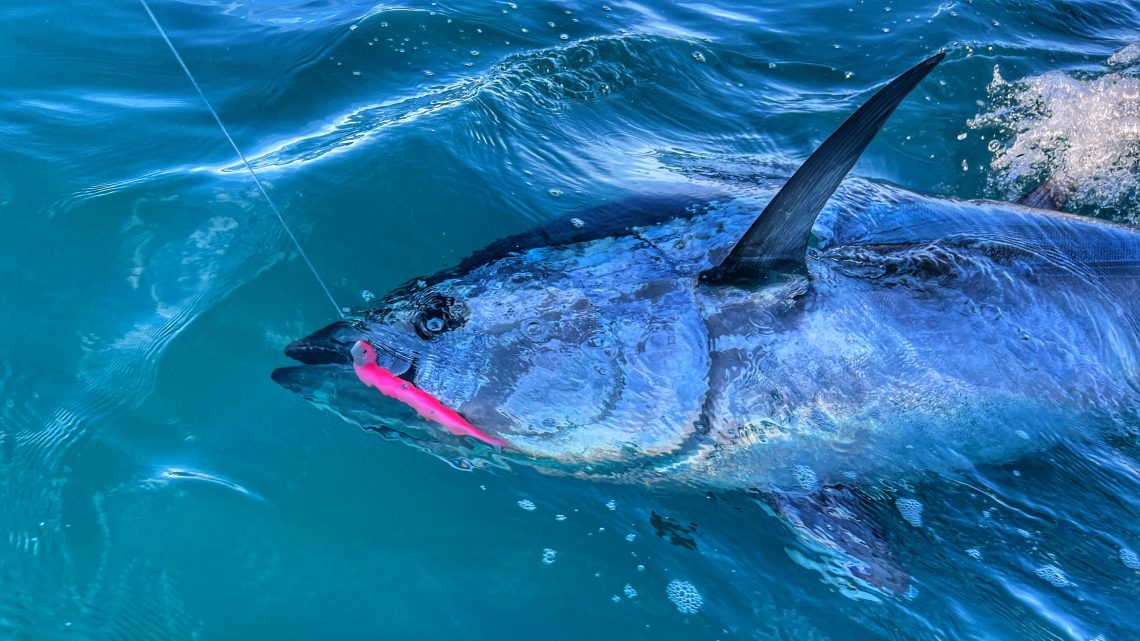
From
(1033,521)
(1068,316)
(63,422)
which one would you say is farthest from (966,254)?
(63,422)

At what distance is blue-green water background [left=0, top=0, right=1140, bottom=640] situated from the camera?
244cm

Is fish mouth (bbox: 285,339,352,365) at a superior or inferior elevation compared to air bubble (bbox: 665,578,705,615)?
superior

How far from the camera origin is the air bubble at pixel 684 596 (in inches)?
96.9

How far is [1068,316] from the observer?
3.07 m

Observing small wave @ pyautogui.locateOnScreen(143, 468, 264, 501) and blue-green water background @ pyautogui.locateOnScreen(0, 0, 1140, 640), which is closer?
blue-green water background @ pyautogui.locateOnScreen(0, 0, 1140, 640)

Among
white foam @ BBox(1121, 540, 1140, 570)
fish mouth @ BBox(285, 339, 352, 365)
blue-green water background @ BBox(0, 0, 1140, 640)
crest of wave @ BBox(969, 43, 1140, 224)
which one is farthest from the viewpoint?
crest of wave @ BBox(969, 43, 1140, 224)

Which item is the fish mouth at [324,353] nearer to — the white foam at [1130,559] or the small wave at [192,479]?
the small wave at [192,479]

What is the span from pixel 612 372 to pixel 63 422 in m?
1.72

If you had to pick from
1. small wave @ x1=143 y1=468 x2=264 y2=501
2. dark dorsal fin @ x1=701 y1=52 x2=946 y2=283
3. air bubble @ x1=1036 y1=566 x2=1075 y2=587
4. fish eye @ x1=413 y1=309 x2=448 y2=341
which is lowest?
small wave @ x1=143 y1=468 x2=264 y2=501

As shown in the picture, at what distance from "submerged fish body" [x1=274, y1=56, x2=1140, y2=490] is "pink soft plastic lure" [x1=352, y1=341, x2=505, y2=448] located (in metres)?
0.02

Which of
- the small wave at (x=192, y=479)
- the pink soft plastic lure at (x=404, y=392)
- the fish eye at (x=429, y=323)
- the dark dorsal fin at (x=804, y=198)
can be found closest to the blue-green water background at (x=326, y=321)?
the small wave at (x=192, y=479)

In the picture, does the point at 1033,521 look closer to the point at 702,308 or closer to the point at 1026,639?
the point at 1026,639

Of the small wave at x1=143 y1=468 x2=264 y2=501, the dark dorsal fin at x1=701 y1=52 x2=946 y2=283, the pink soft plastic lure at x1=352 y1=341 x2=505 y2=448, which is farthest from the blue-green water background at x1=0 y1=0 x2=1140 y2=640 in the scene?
the dark dorsal fin at x1=701 y1=52 x2=946 y2=283

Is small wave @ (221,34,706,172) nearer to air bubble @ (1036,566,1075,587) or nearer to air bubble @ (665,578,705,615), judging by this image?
air bubble @ (665,578,705,615)
